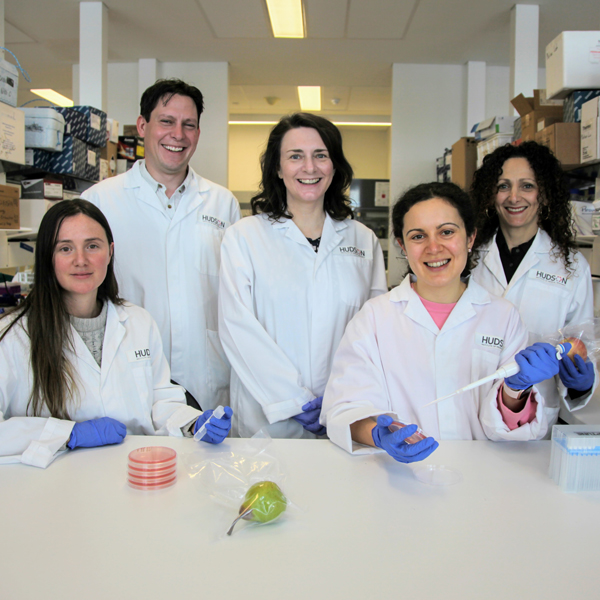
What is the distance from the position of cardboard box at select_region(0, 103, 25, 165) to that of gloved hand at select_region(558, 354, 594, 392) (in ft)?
9.51

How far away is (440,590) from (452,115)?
19.2 ft

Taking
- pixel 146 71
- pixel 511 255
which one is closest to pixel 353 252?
pixel 511 255

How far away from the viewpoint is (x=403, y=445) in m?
1.14

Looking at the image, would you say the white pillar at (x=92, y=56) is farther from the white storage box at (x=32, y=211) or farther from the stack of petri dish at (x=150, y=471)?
the stack of petri dish at (x=150, y=471)

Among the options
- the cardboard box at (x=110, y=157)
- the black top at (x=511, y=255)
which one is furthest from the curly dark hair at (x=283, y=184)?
the cardboard box at (x=110, y=157)

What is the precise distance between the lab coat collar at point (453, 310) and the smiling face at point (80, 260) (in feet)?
2.98

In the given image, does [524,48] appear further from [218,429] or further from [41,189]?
[218,429]

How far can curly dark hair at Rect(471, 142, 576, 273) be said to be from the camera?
181 centimetres

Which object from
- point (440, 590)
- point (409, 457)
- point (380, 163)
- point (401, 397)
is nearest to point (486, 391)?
point (401, 397)

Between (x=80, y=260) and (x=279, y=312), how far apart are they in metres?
0.68

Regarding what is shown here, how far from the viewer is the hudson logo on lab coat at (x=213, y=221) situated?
85.0 inches

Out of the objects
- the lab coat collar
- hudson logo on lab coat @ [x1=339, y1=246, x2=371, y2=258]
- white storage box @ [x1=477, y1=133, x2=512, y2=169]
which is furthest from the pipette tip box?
white storage box @ [x1=477, y1=133, x2=512, y2=169]

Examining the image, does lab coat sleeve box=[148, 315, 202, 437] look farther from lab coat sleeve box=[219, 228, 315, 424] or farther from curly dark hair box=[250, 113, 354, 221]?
curly dark hair box=[250, 113, 354, 221]

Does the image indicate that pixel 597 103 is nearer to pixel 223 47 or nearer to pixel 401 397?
pixel 401 397
